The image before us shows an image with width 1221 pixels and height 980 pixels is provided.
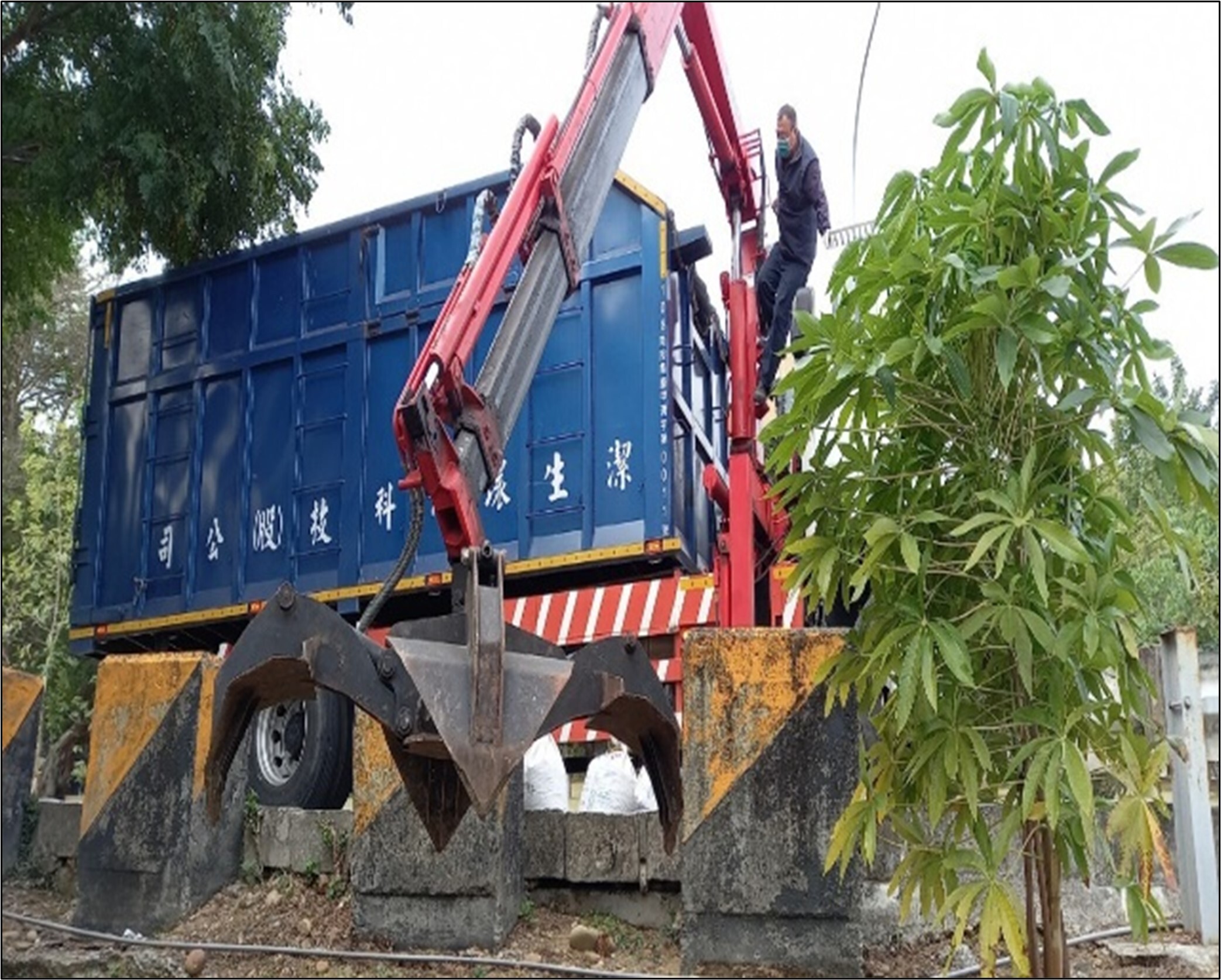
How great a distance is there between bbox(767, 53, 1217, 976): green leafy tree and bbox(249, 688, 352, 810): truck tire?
3.77 metres

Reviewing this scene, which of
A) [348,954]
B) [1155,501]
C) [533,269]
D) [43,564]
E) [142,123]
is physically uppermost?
A: [142,123]

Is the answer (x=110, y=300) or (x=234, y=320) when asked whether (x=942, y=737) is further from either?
(x=110, y=300)

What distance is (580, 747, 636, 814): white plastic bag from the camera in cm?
485

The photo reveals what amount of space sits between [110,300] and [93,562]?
1.70m

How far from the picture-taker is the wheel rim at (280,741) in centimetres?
636

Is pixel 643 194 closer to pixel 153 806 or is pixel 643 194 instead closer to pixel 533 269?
pixel 533 269

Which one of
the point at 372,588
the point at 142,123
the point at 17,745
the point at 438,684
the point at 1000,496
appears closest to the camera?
the point at 1000,496

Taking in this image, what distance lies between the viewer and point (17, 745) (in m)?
5.82

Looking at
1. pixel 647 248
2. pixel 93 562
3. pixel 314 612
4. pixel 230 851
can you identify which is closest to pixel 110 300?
pixel 93 562

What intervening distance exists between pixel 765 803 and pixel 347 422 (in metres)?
4.07

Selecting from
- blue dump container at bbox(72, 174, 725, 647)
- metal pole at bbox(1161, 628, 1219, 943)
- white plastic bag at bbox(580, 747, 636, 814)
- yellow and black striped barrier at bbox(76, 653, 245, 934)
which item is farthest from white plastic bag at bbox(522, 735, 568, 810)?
metal pole at bbox(1161, 628, 1219, 943)

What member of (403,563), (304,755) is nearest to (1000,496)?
(403,563)

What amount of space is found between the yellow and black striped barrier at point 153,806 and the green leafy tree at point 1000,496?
288cm

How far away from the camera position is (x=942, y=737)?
2.46m
